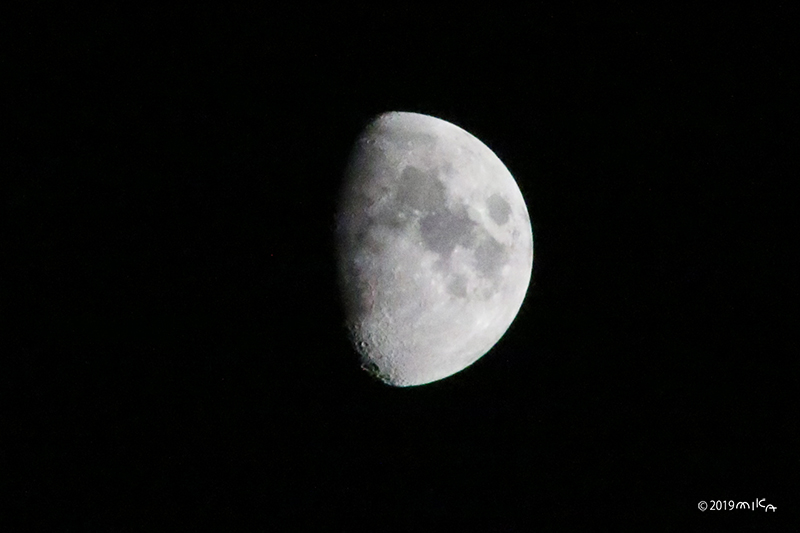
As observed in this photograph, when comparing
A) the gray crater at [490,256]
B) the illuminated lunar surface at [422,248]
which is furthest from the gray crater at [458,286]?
the gray crater at [490,256]

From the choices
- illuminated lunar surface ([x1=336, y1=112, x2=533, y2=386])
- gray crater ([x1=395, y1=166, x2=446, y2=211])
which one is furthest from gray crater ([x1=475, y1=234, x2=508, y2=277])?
gray crater ([x1=395, y1=166, x2=446, y2=211])

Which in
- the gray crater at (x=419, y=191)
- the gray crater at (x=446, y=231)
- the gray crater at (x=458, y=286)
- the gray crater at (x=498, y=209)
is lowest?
the gray crater at (x=458, y=286)

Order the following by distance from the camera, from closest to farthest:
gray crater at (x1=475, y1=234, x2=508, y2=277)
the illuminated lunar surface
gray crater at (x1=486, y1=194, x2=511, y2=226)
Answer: the illuminated lunar surface < gray crater at (x1=475, y1=234, x2=508, y2=277) < gray crater at (x1=486, y1=194, x2=511, y2=226)

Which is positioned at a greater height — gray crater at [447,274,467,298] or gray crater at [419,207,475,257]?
gray crater at [419,207,475,257]

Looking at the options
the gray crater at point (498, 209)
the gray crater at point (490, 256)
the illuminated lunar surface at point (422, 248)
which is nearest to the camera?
the illuminated lunar surface at point (422, 248)

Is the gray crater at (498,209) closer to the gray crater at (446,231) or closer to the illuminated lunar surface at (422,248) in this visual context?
the illuminated lunar surface at (422,248)

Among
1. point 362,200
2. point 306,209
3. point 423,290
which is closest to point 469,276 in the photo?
point 423,290

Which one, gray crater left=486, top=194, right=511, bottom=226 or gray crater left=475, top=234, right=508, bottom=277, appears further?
gray crater left=486, top=194, right=511, bottom=226

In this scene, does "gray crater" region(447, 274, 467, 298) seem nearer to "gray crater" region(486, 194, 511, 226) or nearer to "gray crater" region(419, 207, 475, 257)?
"gray crater" region(419, 207, 475, 257)

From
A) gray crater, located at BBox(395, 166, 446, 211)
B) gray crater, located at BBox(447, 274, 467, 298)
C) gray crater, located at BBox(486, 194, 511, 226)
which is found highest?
gray crater, located at BBox(486, 194, 511, 226)

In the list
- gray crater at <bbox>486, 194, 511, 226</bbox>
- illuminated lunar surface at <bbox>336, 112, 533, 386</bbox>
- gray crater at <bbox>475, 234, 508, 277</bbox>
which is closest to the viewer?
illuminated lunar surface at <bbox>336, 112, 533, 386</bbox>

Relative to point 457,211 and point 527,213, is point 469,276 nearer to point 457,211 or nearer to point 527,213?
point 457,211

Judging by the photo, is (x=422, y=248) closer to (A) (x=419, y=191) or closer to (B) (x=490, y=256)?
(A) (x=419, y=191)
